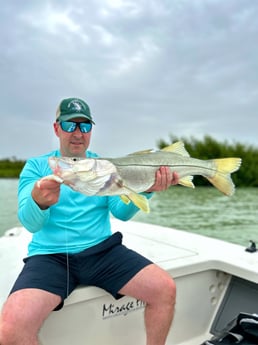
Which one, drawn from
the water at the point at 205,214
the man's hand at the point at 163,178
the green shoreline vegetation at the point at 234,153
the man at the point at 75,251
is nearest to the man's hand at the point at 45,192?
the man at the point at 75,251

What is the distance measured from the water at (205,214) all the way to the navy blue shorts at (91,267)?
6944 millimetres

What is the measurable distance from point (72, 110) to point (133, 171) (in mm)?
634

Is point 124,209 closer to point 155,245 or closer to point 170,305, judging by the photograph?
point 170,305

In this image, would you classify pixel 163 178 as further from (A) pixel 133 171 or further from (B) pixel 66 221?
(B) pixel 66 221

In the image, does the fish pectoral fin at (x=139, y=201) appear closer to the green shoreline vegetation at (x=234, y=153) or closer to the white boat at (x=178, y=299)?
the white boat at (x=178, y=299)

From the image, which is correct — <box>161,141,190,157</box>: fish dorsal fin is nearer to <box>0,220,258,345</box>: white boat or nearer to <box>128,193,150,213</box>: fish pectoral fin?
<box>128,193,150,213</box>: fish pectoral fin

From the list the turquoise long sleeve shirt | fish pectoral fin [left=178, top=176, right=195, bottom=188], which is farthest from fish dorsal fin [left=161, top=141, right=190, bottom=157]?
the turquoise long sleeve shirt

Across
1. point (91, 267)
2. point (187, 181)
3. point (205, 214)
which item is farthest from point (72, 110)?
point (205, 214)

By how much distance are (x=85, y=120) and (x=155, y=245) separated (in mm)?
1272

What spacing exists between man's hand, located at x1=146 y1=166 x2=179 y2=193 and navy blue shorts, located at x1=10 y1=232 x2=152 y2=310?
44cm

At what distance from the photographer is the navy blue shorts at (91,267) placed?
6.59 feet

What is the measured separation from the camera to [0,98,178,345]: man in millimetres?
1875

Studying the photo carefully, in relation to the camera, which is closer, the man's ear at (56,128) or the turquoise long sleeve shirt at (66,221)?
the turquoise long sleeve shirt at (66,221)

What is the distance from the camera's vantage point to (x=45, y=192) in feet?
5.75
